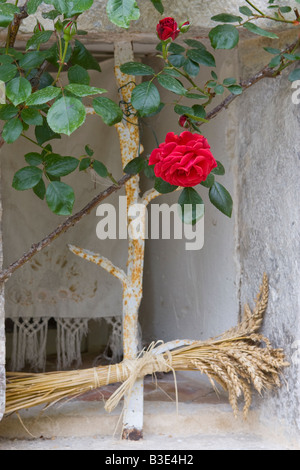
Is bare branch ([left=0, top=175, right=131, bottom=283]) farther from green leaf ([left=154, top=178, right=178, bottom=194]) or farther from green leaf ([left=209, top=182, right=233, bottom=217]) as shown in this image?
green leaf ([left=209, top=182, right=233, bottom=217])

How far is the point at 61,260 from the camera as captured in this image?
2.38 m

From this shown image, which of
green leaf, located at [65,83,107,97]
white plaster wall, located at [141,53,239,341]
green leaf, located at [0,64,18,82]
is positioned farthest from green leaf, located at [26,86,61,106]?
white plaster wall, located at [141,53,239,341]

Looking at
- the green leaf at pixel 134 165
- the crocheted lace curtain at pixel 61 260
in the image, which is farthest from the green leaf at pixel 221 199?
the crocheted lace curtain at pixel 61 260

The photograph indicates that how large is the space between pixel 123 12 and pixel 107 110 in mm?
207

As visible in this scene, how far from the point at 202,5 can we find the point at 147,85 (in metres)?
0.37

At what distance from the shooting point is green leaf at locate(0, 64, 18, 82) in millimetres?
1394

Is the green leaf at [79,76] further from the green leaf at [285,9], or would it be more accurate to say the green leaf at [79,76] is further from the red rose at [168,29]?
the green leaf at [285,9]

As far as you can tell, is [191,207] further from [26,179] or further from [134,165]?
[26,179]

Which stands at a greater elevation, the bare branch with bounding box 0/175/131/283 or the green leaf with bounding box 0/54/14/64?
the green leaf with bounding box 0/54/14/64

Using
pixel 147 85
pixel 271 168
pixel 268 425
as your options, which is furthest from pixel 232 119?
pixel 268 425

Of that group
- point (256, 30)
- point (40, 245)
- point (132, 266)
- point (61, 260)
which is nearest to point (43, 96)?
point (40, 245)

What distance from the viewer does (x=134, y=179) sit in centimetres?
185

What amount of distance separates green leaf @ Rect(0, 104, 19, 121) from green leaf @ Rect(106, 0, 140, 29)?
361mm
